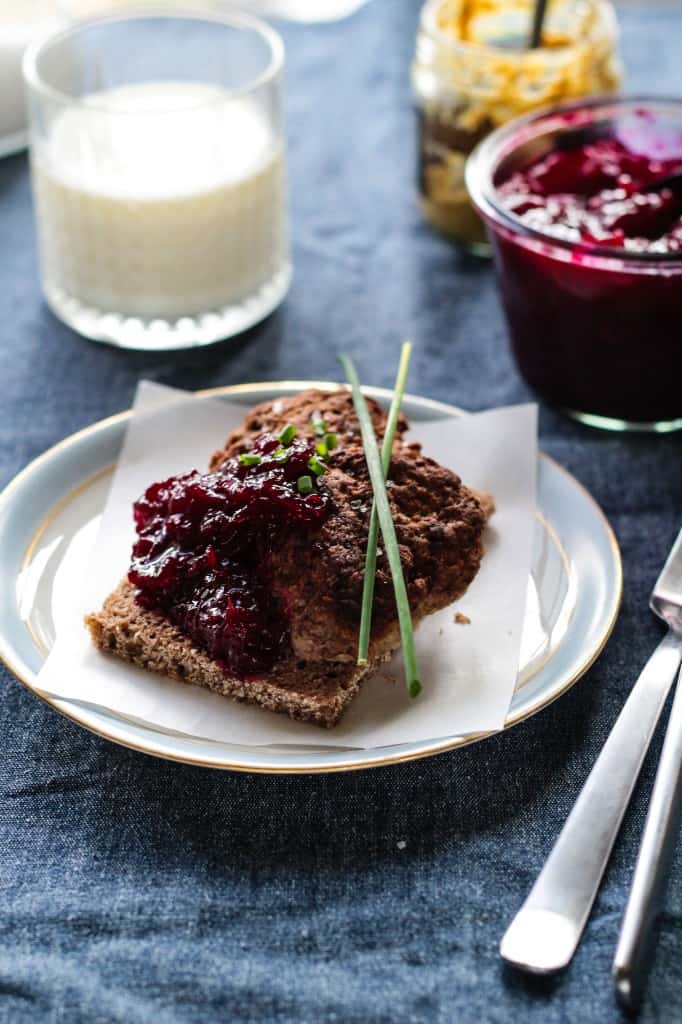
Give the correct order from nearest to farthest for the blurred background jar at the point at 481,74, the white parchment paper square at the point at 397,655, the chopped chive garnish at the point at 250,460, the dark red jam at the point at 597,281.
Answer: the white parchment paper square at the point at 397,655, the chopped chive garnish at the point at 250,460, the dark red jam at the point at 597,281, the blurred background jar at the point at 481,74

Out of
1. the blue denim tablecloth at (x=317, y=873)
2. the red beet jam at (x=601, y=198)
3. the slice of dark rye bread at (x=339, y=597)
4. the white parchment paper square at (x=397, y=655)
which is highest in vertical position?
the red beet jam at (x=601, y=198)

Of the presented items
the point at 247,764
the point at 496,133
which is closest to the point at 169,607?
the point at 247,764

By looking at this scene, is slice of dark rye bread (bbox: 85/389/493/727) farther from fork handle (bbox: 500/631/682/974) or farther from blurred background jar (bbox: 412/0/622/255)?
blurred background jar (bbox: 412/0/622/255)

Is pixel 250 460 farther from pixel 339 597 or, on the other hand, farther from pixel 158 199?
pixel 158 199

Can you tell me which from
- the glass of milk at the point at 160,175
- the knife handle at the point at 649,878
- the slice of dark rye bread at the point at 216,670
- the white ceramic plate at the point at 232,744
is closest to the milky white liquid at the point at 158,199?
the glass of milk at the point at 160,175

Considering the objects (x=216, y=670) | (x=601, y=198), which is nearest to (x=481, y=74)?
(x=601, y=198)

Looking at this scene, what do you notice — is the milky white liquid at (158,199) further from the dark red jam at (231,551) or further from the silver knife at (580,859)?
the silver knife at (580,859)

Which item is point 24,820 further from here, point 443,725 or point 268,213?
point 268,213
